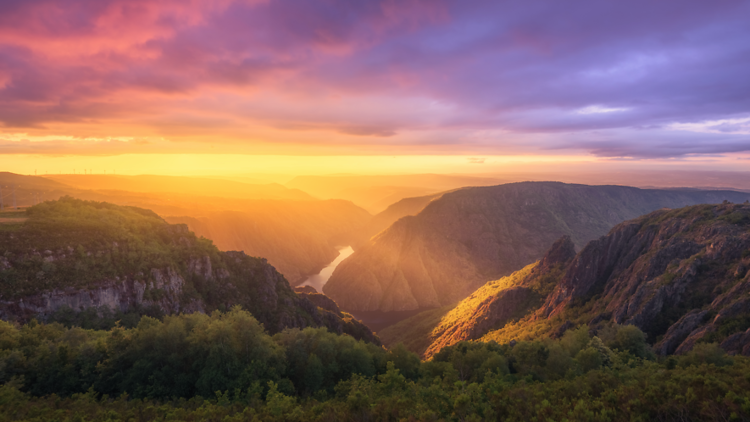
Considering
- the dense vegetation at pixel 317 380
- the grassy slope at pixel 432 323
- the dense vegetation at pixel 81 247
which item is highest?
the dense vegetation at pixel 81 247

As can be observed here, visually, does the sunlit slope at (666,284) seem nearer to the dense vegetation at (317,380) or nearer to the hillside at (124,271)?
the dense vegetation at (317,380)

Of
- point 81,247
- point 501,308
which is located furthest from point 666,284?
point 81,247

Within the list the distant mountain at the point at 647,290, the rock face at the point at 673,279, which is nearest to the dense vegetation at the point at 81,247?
the distant mountain at the point at 647,290

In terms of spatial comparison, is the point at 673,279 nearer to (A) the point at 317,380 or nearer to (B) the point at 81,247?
(A) the point at 317,380

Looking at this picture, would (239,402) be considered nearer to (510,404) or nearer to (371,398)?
(371,398)

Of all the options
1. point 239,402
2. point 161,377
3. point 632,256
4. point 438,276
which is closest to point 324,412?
point 239,402
